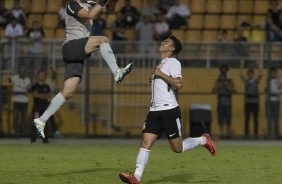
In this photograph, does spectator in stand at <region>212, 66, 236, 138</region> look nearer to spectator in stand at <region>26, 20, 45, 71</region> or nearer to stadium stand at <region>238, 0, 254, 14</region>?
stadium stand at <region>238, 0, 254, 14</region>

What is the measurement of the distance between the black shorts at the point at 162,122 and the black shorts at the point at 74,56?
164 cm

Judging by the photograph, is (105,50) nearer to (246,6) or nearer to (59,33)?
(59,33)

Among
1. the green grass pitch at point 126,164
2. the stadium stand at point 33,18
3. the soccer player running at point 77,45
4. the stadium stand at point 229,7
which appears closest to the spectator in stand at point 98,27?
the stadium stand at point 33,18

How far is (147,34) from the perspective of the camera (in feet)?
94.7

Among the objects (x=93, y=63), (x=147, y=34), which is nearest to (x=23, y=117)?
(x=93, y=63)

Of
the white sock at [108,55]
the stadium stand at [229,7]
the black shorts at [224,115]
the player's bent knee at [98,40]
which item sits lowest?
the black shorts at [224,115]

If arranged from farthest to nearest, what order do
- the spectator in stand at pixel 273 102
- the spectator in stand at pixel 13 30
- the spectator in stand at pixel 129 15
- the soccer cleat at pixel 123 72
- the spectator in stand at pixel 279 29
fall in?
the spectator in stand at pixel 129 15
the spectator in stand at pixel 279 29
the spectator in stand at pixel 13 30
the spectator in stand at pixel 273 102
the soccer cleat at pixel 123 72

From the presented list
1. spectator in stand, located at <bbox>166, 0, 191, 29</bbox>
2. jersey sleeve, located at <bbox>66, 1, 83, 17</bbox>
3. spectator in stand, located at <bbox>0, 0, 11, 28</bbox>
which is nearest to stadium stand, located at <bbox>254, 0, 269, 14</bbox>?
spectator in stand, located at <bbox>166, 0, 191, 29</bbox>

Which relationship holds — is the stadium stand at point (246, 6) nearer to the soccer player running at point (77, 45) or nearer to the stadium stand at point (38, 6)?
the stadium stand at point (38, 6)

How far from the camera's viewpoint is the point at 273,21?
29.5 meters

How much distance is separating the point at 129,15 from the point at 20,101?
15.4 ft

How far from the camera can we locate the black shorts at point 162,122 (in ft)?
45.0

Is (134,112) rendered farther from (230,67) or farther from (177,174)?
(177,174)

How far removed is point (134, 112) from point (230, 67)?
2.96 metres
